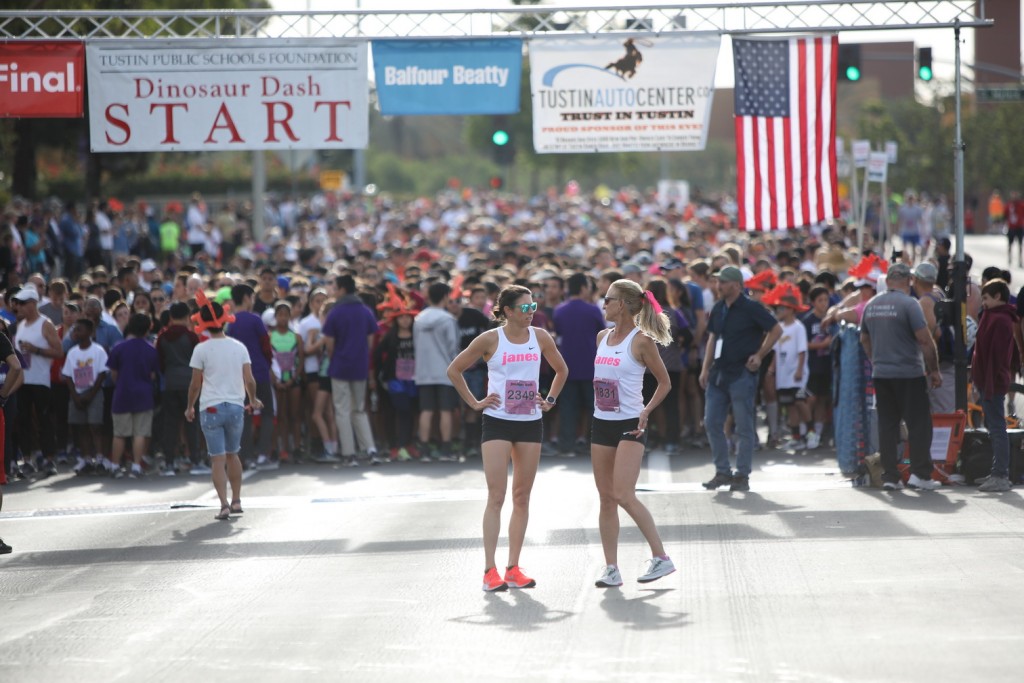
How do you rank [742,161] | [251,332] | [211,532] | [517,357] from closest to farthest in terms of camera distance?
1. [517,357]
2. [211,532]
3. [251,332]
4. [742,161]

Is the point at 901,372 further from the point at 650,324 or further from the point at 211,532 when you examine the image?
the point at 211,532

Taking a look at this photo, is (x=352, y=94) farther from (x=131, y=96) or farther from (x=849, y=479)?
(x=849, y=479)

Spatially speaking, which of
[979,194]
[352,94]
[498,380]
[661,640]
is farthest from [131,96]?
[979,194]

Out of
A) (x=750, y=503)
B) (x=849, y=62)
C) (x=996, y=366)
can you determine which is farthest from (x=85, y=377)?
(x=849, y=62)

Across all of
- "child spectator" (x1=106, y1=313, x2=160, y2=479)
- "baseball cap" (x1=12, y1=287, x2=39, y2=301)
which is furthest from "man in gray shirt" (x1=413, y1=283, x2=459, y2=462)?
"baseball cap" (x1=12, y1=287, x2=39, y2=301)

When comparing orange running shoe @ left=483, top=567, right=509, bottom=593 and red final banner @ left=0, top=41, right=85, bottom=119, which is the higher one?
red final banner @ left=0, top=41, right=85, bottom=119

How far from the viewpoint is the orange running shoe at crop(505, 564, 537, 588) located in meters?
8.77

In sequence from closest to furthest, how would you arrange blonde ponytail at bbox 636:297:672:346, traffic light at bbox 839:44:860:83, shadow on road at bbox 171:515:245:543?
blonde ponytail at bbox 636:297:672:346 → shadow on road at bbox 171:515:245:543 → traffic light at bbox 839:44:860:83

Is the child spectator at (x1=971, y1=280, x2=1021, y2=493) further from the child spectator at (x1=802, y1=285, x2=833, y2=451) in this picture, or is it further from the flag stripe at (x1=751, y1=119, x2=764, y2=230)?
the flag stripe at (x1=751, y1=119, x2=764, y2=230)

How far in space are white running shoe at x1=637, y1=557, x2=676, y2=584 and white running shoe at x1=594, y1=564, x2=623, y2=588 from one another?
5.2 inches

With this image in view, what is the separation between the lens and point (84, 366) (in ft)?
49.3

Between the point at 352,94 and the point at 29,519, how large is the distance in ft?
19.0

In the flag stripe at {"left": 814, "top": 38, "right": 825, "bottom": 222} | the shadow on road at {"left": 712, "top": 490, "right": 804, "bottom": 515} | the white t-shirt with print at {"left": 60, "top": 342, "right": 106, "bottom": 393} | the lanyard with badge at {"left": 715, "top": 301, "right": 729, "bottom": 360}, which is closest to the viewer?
the shadow on road at {"left": 712, "top": 490, "right": 804, "bottom": 515}

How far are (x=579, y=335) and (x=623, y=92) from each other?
2.70 metres
